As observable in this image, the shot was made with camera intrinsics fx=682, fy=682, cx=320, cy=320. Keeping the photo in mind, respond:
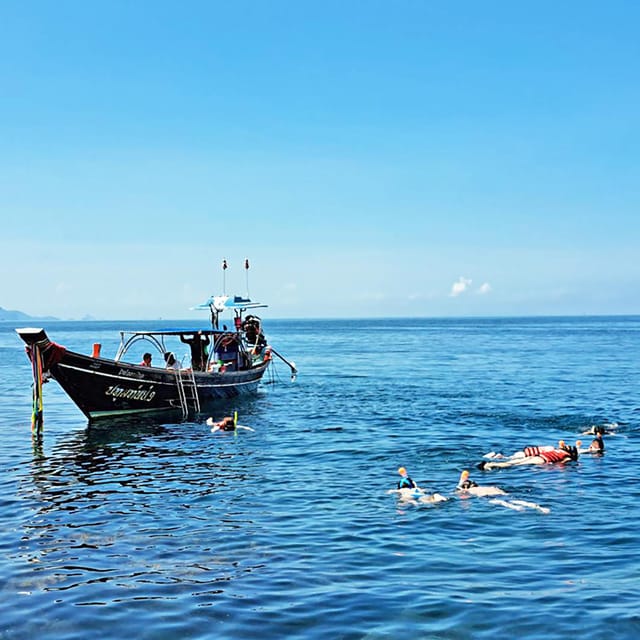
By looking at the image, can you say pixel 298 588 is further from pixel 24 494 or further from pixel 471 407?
pixel 471 407

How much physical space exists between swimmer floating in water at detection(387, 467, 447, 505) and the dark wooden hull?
14.8 metres

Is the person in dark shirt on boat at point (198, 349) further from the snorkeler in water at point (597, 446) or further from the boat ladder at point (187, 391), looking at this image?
the snorkeler in water at point (597, 446)

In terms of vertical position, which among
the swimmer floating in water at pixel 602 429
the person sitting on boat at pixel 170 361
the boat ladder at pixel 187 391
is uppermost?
the person sitting on boat at pixel 170 361

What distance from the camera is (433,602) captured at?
10625 mm

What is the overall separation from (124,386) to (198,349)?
7163mm

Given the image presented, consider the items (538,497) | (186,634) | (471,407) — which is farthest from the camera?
(471,407)

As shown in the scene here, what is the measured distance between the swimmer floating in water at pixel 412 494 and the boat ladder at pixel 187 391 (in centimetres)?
1573

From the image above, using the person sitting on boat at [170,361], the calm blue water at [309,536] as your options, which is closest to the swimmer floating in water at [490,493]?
the calm blue water at [309,536]

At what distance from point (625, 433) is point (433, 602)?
18.2 meters

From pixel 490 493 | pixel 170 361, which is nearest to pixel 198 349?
pixel 170 361

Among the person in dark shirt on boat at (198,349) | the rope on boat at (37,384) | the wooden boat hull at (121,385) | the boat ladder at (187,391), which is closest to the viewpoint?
the rope on boat at (37,384)

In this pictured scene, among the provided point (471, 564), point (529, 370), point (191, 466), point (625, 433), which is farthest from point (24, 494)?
point (529, 370)

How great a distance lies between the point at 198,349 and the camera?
35656mm

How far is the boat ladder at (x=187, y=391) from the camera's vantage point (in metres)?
30.7
